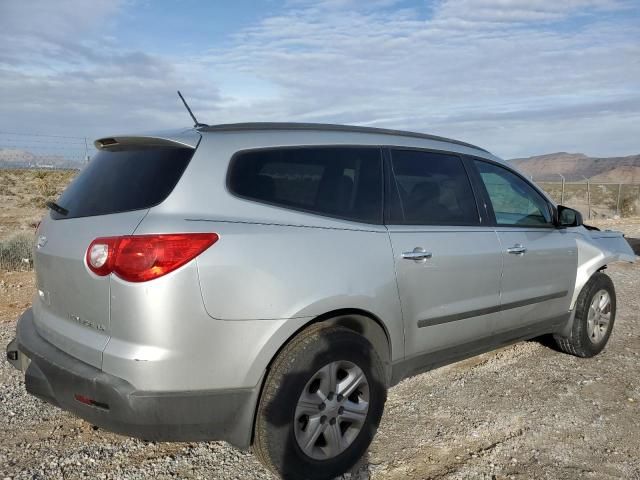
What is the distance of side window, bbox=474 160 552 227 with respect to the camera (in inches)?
166

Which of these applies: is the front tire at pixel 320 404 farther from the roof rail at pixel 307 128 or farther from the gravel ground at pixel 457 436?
the roof rail at pixel 307 128

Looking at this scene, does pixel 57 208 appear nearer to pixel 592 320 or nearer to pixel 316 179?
pixel 316 179

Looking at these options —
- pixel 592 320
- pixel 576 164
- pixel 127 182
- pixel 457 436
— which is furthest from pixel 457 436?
pixel 576 164

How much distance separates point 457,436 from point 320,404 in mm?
1134

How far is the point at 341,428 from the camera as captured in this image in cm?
307

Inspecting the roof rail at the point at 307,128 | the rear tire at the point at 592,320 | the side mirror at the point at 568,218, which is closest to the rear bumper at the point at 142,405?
the roof rail at the point at 307,128

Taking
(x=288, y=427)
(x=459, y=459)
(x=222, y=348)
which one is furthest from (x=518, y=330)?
(x=222, y=348)

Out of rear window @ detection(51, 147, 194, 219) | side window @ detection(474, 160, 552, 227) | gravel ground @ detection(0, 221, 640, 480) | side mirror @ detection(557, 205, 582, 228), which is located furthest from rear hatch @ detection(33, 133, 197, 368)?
side mirror @ detection(557, 205, 582, 228)

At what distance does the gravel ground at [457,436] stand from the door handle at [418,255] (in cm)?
110

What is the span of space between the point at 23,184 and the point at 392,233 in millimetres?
31780

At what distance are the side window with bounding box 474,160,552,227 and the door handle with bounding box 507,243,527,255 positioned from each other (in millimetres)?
183

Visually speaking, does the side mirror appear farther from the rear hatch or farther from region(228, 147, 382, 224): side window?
the rear hatch

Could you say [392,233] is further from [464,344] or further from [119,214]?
[119,214]

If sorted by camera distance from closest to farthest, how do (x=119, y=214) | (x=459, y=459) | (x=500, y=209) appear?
(x=119, y=214) < (x=459, y=459) < (x=500, y=209)
